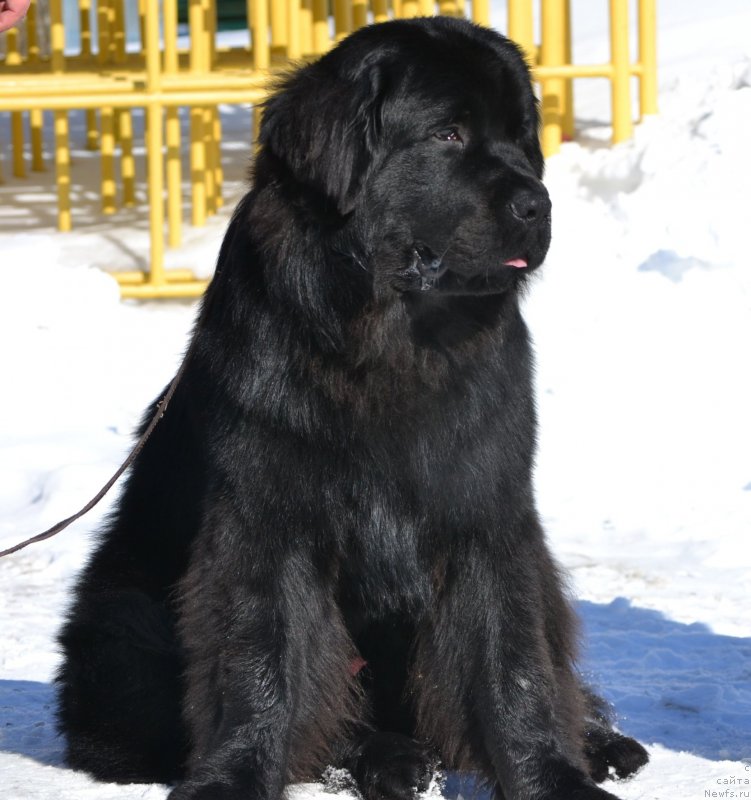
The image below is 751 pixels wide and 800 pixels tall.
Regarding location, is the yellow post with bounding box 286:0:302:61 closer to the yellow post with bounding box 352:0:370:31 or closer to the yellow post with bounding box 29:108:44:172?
the yellow post with bounding box 352:0:370:31

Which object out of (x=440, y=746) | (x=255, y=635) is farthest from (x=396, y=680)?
(x=255, y=635)

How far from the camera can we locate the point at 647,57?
302 inches

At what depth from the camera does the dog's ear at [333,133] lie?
262 cm

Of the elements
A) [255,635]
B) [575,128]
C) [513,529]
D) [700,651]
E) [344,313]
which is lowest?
[700,651]

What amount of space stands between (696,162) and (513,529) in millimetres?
4789

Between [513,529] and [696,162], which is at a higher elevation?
[696,162]

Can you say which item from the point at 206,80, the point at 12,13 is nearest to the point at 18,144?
the point at 206,80

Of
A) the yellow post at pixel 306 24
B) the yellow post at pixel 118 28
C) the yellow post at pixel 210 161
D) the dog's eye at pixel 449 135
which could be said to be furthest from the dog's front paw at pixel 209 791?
the yellow post at pixel 118 28

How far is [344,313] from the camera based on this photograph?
2689 millimetres

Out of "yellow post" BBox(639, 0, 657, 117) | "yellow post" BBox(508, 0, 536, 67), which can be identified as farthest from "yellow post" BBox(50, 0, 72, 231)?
"yellow post" BBox(639, 0, 657, 117)

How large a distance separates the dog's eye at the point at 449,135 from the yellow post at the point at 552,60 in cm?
506

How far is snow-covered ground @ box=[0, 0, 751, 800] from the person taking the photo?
3.49m

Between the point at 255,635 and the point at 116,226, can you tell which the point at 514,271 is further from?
the point at 116,226

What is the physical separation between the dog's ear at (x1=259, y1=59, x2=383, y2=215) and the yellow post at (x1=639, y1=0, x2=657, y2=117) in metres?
5.35
